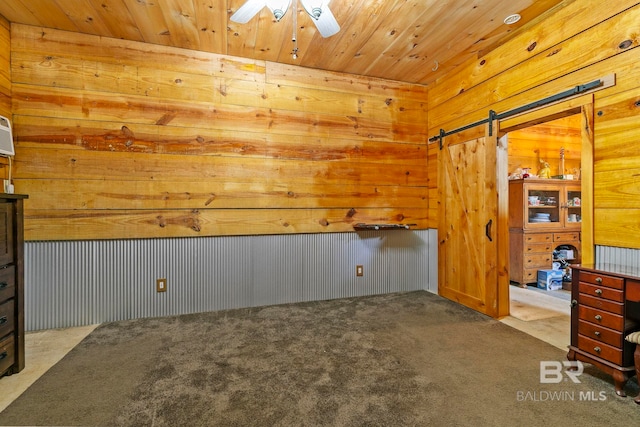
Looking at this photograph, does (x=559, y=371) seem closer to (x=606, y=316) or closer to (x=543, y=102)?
(x=606, y=316)

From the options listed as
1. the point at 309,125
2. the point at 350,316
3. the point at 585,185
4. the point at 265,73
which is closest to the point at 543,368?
the point at 585,185

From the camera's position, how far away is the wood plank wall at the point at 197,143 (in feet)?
9.41

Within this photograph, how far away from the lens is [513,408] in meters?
1.71

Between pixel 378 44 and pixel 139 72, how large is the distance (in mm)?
2496

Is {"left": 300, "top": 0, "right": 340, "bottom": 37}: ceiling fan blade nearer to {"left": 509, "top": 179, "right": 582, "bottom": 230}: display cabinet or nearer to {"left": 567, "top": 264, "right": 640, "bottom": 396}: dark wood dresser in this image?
{"left": 567, "top": 264, "right": 640, "bottom": 396}: dark wood dresser

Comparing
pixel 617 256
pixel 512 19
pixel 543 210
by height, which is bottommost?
pixel 617 256

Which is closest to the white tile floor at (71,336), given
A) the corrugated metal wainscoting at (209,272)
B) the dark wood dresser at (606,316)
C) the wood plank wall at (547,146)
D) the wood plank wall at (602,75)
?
the corrugated metal wainscoting at (209,272)

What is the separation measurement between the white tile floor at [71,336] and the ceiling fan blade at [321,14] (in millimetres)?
3040

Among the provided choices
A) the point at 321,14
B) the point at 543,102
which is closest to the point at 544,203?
the point at 543,102

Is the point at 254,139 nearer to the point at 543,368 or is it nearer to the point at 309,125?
the point at 309,125

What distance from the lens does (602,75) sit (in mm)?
2225

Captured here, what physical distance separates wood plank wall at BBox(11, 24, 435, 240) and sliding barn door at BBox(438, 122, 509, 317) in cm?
44

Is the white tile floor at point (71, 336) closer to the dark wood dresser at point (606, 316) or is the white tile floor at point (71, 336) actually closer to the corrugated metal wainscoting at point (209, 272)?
the corrugated metal wainscoting at point (209, 272)

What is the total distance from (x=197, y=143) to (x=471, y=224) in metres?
3.22
